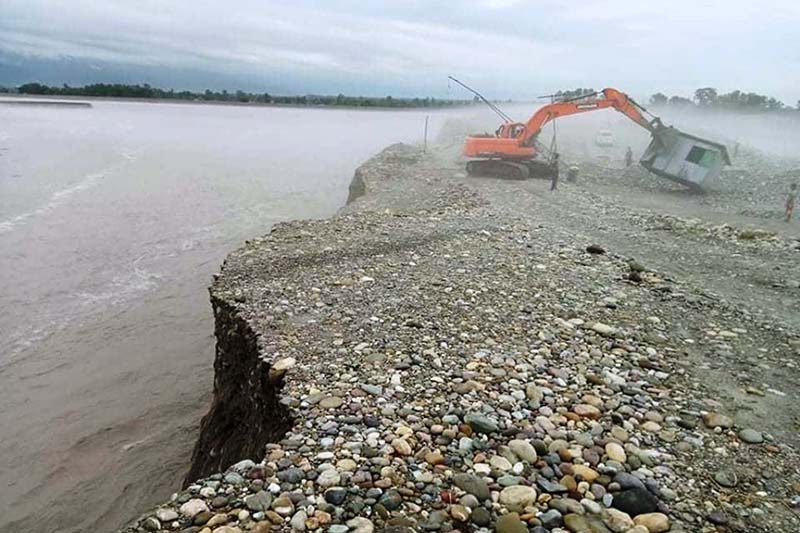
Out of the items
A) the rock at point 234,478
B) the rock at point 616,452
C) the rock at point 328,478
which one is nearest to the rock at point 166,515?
the rock at point 234,478

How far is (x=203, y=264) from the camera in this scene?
1584cm

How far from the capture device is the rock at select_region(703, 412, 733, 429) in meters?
4.95

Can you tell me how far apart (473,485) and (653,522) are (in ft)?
3.92

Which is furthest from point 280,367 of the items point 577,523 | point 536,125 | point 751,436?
point 536,125

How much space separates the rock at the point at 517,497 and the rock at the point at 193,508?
2.01 meters

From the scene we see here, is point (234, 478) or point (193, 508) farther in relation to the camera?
point (234, 478)

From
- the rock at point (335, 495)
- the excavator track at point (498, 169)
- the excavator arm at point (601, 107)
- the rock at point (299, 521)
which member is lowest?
the rock at point (299, 521)

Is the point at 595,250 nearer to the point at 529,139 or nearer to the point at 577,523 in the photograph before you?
the point at 577,523

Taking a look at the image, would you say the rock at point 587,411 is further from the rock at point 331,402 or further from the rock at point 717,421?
the rock at point 331,402

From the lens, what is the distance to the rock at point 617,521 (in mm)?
3732

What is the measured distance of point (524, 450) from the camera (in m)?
4.42

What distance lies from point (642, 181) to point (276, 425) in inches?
802

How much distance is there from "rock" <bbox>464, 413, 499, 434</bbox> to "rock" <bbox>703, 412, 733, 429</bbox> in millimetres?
1920

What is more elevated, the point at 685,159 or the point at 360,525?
the point at 685,159
